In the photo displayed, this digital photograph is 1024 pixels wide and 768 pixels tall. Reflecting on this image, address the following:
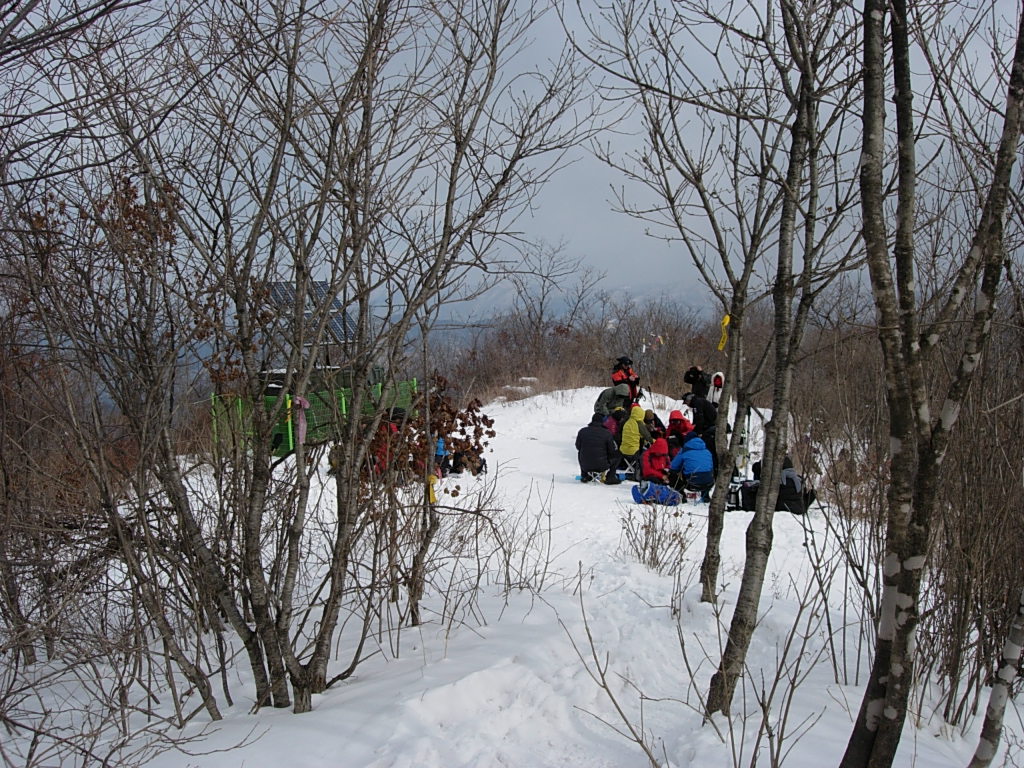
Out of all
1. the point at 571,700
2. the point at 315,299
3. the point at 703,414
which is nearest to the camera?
the point at 315,299

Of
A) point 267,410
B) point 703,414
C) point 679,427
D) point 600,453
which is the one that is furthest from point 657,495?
point 267,410

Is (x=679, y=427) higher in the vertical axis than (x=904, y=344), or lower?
lower

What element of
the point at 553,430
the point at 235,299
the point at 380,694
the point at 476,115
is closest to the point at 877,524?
the point at 380,694

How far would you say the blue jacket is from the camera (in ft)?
27.7

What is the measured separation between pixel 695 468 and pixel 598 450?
1.56 meters

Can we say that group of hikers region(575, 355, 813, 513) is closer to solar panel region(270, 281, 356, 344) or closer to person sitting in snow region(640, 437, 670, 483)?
person sitting in snow region(640, 437, 670, 483)

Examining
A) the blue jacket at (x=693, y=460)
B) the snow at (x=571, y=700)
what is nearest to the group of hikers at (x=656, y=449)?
the blue jacket at (x=693, y=460)

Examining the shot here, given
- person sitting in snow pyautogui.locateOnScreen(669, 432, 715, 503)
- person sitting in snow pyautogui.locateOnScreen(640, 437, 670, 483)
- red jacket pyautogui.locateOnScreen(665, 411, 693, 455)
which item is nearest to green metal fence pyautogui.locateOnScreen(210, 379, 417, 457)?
person sitting in snow pyautogui.locateOnScreen(669, 432, 715, 503)

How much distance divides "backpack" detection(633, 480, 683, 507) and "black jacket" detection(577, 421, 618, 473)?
103cm

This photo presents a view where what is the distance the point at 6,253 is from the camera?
2.47 meters

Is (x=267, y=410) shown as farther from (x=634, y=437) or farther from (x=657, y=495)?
(x=634, y=437)

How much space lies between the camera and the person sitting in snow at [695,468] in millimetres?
8414

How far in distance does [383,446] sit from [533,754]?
1767 millimetres

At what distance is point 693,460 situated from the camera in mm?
8484
